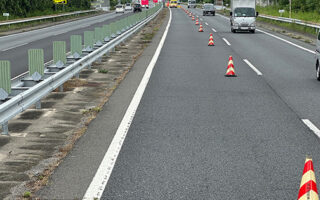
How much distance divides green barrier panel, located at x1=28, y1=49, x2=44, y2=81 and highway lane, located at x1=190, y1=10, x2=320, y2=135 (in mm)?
5093

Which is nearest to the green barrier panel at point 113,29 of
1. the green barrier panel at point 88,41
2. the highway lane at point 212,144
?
the green barrier panel at point 88,41

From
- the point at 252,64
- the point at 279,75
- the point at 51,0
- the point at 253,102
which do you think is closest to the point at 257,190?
the point at 253,102

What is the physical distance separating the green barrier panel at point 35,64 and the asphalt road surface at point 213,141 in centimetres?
151

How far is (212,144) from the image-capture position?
740 centimetres

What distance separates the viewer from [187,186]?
564cm

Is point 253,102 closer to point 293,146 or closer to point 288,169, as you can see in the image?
point 293,146

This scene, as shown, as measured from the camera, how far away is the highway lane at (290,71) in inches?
414

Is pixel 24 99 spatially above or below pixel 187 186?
above

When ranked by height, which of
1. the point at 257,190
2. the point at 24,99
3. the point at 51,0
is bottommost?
the point at 257,190

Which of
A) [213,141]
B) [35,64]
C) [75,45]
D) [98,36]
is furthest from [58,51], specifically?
[98,36]

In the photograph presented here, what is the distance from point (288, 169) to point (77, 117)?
4.32 m

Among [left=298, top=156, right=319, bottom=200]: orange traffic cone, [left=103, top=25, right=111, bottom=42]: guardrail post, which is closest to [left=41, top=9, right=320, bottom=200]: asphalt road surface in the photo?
[left=298, top=156, right=319, bottom=200]: orange traffic cone

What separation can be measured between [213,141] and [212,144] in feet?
0.58

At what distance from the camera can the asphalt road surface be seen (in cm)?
563
